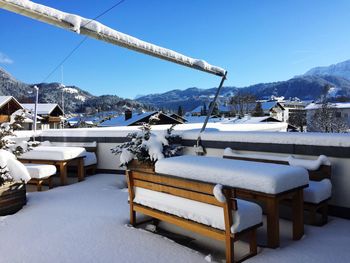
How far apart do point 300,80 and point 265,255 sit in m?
201

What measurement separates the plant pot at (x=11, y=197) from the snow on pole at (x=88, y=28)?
244 cm

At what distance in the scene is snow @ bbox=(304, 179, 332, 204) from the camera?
362 centimetres

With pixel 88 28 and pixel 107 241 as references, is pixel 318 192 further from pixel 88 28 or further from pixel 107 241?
pixel 88 28

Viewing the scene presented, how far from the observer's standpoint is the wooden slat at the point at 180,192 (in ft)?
9.59

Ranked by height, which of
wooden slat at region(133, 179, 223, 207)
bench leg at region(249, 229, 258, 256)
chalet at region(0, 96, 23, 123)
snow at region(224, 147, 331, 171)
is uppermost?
chalet at region(0, 96, 23, 123)

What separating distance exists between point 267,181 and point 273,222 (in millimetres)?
417

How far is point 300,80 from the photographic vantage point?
188500 millimetres

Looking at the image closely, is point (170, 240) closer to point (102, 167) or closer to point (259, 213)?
point (259, 213)

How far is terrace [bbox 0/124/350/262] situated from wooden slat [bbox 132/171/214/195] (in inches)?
24.8

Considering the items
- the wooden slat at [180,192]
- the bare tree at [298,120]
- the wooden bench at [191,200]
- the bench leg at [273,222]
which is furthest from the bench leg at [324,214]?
the bare tree at [298,120]

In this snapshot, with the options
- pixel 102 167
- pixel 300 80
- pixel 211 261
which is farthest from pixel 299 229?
pixel 300 80

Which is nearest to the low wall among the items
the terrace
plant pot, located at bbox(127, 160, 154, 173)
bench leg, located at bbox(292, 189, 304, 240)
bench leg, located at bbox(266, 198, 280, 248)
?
the terrace

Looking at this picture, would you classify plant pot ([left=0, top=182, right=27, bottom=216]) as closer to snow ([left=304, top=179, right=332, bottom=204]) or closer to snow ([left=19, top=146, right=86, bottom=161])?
snow ([left=19, top=146, right=86, bottom=161])

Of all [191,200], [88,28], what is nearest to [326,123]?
[88,28]
